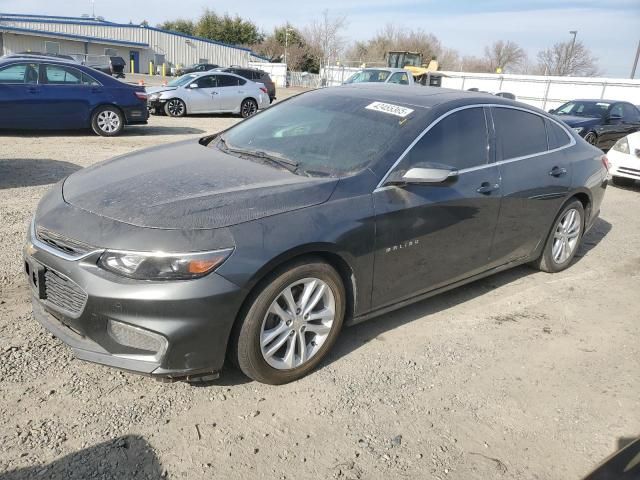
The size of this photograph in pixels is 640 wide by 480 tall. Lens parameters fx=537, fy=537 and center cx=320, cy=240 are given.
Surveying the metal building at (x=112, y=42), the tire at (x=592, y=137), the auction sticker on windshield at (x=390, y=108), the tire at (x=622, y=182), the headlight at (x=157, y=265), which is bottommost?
the tire at (x=622, y=182)

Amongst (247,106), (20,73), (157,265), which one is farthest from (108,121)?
(157,265)

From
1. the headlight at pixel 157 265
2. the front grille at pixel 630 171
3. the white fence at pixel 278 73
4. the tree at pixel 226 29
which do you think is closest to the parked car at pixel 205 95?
the front grille at pixel 630 171

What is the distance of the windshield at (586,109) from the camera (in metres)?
13.9

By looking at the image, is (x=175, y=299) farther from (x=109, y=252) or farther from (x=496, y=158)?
(x=496, y=158)

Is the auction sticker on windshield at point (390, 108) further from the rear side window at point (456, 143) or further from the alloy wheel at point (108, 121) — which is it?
the alloy wheel at point (108, 121)

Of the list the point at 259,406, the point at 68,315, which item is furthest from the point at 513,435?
the point at 68,315

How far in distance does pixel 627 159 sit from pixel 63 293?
9.83 meters

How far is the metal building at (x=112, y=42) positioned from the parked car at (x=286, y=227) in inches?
2082

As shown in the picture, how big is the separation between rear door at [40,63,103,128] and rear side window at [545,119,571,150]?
30.7ft

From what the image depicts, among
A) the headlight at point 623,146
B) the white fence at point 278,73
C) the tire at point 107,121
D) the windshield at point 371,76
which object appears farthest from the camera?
the white fence at point 278,73

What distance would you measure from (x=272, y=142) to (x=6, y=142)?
27.1 feet

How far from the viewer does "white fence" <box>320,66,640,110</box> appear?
87.8 ft

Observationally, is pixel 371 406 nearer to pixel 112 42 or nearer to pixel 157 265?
pixel 157 265

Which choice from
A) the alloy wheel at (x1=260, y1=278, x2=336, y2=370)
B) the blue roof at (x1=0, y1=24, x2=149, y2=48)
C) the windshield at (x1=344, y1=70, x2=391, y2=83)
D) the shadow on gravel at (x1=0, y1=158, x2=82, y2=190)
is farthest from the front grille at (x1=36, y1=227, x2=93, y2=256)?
the blue roof at (x1=0, y1=24, x2=149, y2=48)
